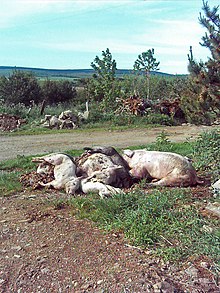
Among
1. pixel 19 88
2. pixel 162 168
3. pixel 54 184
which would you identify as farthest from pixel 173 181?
pixel 19 88

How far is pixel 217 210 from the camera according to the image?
12.9 feet

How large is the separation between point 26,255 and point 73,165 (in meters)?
2.09

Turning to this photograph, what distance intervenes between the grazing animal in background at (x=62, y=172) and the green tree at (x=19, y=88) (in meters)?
18.1

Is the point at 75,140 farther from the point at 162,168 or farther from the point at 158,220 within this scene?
the point at 158,220

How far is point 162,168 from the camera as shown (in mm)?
5387

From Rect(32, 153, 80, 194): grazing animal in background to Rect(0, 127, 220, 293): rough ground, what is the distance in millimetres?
825

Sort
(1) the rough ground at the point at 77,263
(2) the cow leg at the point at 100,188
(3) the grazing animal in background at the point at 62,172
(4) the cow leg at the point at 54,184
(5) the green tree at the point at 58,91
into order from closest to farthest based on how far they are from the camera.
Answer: (1) the rough ground at the point at 77,263 → (2) the cow leg at the point at 100,188 → (3) the grazing animal in background at the point at 62,172 → (4) the cow leg at the point at 54,184 → (5) the green tree at the point at 58,91

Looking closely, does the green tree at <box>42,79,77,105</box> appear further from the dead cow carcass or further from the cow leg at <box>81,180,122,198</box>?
the cow leg at <box>81,180,122,198</box>

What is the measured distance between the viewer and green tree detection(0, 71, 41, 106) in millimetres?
23344

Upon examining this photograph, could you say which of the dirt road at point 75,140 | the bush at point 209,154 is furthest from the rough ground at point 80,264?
the dirt road at point 75,140

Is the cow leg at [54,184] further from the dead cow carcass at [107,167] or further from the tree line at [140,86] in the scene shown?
the tree line at [140,86]

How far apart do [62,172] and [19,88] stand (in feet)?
63.6

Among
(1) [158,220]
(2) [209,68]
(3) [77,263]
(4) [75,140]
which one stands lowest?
(4) [75,140]

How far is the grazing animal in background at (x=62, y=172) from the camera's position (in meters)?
5.14
